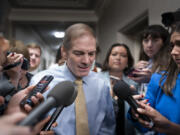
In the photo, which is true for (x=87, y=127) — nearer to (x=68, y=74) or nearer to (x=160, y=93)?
(x=68, y=74)

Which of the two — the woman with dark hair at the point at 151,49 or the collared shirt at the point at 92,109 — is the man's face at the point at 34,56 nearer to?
the collared shirt at the point at 92,109

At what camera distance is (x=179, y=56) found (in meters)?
0.91

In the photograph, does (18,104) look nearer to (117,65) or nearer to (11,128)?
(11,128)

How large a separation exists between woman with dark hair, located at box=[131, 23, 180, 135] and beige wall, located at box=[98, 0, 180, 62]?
79cm

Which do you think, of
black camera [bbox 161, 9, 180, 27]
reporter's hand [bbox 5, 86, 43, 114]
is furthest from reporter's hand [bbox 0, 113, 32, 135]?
black camera [bbox 161, 9, 180, 27]

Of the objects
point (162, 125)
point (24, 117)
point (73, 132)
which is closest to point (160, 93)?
point (162, 125)

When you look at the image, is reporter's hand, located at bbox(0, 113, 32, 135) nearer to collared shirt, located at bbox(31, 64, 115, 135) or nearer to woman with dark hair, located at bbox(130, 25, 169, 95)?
collared shirt, located at bbox(31, 64, 115, 135)

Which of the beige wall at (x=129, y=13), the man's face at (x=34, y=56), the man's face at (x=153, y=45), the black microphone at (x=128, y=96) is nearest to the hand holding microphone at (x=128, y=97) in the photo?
the black microphone at (x=128, y=96)

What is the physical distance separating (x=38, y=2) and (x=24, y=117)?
4663mm

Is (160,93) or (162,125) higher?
(160,93)

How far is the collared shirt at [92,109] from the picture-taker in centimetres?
100

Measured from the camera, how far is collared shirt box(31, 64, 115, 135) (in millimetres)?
998

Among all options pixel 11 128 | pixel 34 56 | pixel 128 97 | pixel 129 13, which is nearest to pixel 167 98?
pixel 128 97

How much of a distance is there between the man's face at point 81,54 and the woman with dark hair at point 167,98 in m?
0.39
